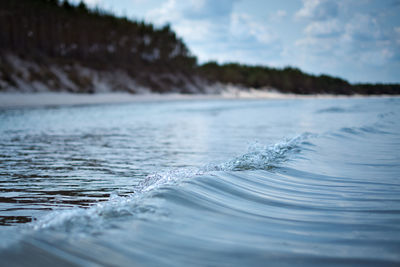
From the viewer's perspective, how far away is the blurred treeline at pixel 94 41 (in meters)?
32.5

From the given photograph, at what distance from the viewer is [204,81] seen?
2259 inches

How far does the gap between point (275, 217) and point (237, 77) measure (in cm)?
6847

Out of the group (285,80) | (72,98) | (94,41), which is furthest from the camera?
(285,80)

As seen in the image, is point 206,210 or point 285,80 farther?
point 285,80

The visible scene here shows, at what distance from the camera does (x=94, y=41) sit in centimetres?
4200

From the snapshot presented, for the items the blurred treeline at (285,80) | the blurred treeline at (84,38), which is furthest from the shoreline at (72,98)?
the blurred treeline at (285,80)

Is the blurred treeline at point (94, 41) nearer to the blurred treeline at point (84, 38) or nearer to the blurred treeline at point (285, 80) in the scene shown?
the blurred treeline at point (84, 38)

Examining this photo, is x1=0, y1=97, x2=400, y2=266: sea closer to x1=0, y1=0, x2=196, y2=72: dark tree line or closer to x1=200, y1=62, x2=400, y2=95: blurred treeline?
x1=0, y1=0, x2=196, y2=72: dark tree line

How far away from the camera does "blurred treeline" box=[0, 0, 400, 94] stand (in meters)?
32.5

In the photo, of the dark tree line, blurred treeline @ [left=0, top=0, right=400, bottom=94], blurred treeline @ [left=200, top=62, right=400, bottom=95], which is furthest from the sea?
blurred treeline @ [left=200, top=62, right=400, bottom=95]

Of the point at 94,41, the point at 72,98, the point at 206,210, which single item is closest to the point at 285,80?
the point at 94,41

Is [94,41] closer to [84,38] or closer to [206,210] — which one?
[84,38]

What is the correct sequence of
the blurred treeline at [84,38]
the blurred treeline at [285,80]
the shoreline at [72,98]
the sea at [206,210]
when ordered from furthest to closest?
the blurred treeline at [285,80], the blurred treeline at [84,38], the shoreline at [72,98], the sea at [206,210]

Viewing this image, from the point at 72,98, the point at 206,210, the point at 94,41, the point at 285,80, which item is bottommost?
the point at 206,210
